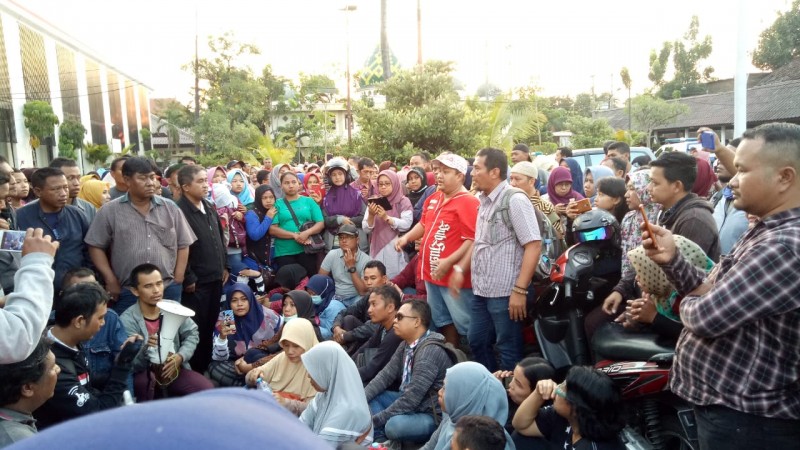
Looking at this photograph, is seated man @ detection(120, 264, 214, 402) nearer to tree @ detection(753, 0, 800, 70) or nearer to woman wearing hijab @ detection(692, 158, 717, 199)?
woman wearing hijab @ detection(692, 158, 717, 199)

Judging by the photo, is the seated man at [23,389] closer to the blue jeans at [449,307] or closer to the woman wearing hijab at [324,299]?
the blue jeans at [449,307]

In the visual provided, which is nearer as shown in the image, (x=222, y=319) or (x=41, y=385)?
(x=41, y=385)

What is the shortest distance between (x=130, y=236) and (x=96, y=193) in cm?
175

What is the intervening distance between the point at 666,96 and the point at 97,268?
45.3 meters

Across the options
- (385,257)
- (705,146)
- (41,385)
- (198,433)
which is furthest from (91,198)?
(198,433)

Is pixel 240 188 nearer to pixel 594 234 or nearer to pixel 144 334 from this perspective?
pixel 144 334

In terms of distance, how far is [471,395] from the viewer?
375 centimetres

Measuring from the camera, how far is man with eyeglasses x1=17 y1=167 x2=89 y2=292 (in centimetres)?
483

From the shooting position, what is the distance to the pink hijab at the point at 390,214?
6707 mm

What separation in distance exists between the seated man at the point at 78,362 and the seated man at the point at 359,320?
2079 millimetres

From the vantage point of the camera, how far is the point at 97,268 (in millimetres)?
5062

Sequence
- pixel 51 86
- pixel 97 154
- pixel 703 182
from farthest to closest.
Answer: pixel 97 154 < pixel 51 86 < pixel 703 182

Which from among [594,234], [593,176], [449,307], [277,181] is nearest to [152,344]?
[449,307]

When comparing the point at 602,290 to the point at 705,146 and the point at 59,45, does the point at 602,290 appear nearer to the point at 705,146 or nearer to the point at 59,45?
the point at 705,146
